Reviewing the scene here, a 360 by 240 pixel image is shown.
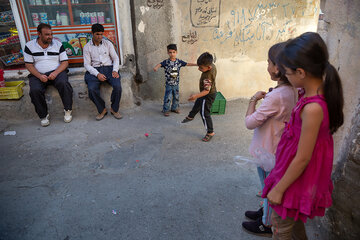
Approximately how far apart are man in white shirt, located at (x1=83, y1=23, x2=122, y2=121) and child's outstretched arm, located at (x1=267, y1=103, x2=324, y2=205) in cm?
389

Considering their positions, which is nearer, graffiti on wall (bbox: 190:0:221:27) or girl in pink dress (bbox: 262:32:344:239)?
girl in pink dress (bbox: 262:32:344:239)

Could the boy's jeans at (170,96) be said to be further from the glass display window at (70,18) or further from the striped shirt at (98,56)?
the glass display window at (70,18)

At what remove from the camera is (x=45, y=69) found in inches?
184

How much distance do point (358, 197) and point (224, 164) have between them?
1737 mm

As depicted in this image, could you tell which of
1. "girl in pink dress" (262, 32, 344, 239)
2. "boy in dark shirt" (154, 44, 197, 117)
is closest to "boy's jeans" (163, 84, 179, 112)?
"boy in dark shirt" (154, 44, 197, 117)

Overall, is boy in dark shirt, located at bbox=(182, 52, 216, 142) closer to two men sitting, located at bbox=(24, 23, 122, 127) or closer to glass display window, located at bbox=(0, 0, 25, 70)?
two men sitting, located at bbox=(24, 23, 122, 127)

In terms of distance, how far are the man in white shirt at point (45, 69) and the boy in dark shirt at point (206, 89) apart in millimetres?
2451

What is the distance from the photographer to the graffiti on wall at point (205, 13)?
4895 mm

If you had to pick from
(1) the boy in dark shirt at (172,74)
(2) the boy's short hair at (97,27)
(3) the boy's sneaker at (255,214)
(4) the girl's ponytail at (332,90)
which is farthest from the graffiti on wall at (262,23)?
(4) the girl's ponytail at (332,90)

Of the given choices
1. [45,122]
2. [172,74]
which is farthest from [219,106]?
[45,122]

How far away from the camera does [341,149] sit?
194 cm

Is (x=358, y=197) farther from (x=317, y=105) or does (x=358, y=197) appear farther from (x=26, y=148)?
(x=26, y=148)

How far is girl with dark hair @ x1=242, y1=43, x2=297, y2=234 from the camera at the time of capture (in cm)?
173

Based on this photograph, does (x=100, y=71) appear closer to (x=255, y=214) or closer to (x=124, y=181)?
(x=124, y=181)
